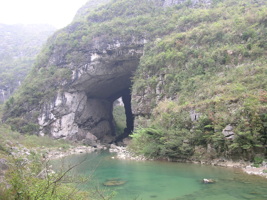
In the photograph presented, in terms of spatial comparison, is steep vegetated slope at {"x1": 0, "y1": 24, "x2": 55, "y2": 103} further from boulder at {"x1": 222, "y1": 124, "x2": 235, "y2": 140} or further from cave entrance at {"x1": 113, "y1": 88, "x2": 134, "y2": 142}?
boulder at {"x1": 222, "y1": 124, "x2": 235, "y2": 140}

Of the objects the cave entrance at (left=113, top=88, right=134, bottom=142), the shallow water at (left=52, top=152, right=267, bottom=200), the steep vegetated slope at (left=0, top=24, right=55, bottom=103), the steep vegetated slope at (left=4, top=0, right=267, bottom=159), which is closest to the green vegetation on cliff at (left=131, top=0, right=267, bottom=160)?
the steep vegetated slope at (left=4, top=0, right=267, bottom=159)

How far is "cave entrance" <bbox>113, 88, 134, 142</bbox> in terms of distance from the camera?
43037mm

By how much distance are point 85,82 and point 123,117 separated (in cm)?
2071

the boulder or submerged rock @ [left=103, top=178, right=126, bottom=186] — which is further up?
the boulder

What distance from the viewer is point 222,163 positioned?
495 inches

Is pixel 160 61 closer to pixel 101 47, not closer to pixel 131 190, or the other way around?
pixel 101 47

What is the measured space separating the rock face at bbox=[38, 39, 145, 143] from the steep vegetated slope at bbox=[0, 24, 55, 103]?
1441 centimetres

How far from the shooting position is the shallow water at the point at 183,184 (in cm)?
751

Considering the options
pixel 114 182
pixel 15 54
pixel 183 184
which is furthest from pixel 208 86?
pixel 15 54

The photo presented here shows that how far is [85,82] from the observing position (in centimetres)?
3450

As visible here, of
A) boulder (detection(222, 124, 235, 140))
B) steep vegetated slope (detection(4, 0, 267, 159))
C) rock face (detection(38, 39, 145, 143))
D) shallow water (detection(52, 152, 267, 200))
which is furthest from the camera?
rock face (detection(38, 39, 145, 143))

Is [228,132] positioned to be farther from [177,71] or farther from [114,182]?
[177,71]

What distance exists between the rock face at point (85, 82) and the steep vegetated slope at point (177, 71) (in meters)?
0.14

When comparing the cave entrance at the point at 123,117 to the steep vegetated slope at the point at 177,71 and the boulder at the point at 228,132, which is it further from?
the boulder at the point at 228,132
